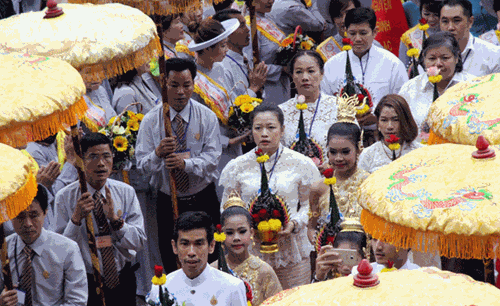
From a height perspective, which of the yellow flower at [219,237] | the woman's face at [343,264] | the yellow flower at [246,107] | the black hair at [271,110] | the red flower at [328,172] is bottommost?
the woman's face at [343,264]

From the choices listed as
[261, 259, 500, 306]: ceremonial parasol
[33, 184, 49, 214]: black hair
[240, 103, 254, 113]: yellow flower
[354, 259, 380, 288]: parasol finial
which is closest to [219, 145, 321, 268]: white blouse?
[240, 103, 254, 113]: yellow flower

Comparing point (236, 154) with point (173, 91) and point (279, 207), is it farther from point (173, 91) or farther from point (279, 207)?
point (279, 207)

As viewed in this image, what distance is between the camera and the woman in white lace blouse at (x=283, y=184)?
22.3 ft

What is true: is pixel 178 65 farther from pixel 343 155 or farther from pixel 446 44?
pixel 446 44

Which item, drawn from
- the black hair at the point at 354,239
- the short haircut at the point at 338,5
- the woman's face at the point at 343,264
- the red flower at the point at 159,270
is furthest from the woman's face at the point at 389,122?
the short haircut at the point at 338,5

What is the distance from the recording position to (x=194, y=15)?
985 centimetres

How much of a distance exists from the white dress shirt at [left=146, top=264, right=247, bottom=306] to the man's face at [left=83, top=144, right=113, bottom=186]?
1.42 meters

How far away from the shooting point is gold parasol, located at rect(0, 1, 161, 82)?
5.71 meters

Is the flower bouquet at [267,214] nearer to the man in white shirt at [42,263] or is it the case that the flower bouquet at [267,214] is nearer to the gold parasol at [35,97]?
the man in white shirt at [42,263]

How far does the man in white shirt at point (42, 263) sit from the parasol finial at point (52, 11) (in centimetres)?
125

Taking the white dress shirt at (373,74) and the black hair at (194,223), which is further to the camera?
the white dress shirt at (373,74)

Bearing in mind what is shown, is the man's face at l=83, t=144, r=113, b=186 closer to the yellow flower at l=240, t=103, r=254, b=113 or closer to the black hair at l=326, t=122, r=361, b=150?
the yellow flower at l=240, t=103, r=254, b=113

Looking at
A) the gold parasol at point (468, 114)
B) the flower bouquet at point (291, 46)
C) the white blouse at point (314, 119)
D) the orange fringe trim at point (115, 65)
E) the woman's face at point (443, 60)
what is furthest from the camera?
the flower bouquet at point (291, 46)

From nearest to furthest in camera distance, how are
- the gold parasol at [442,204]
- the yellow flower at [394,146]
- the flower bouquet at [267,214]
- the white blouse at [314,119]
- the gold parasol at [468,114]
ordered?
1. the gold parasol at [442,204]
2. the gold parasol at [468,114]
3. the flower bouquet at [267,214]
4. the yellow flower at [394,146]
5. the white blouse at [314,119]
